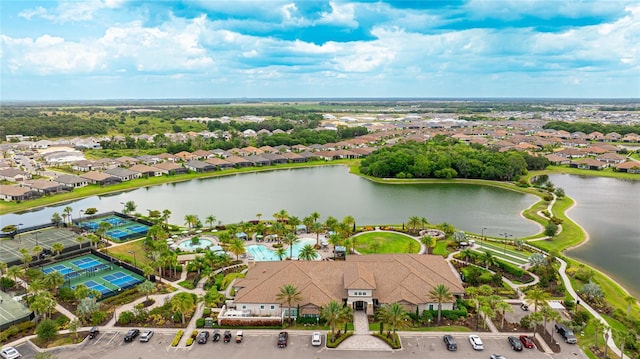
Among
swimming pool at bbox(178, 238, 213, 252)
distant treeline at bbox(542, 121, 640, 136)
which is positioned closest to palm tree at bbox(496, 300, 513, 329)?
swimming pool at bbox(178, 238, 213, 252)

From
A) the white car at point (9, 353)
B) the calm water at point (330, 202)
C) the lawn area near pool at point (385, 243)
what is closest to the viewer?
the white car at point (9, 353)

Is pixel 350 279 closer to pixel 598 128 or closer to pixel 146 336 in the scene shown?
pixel 146 336

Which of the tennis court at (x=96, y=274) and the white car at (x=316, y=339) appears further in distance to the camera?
A: the tennis court at (x=96, y=274)

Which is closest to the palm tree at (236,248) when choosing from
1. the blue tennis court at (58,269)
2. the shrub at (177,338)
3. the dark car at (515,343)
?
the shrub at (177,338)

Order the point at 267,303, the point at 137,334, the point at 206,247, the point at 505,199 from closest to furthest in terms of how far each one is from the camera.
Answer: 1. the point at 137,334
2. the point at 267,303
3. the point at 206,247
4. the point at 505,199

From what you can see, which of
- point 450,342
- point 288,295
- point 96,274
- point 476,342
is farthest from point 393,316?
point 96,274

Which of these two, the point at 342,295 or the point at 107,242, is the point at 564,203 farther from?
the point at 107,242

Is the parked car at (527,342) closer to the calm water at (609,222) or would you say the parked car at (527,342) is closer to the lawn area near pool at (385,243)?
the calm water at (609,222)

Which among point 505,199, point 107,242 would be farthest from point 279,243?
point 505,199
